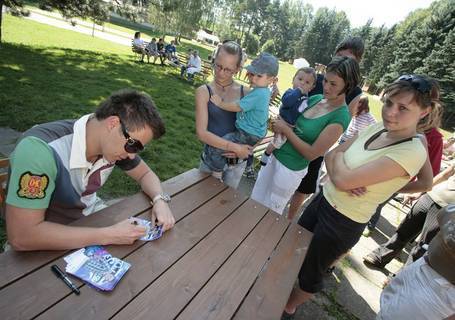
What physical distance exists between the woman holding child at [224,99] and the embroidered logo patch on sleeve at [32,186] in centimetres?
125

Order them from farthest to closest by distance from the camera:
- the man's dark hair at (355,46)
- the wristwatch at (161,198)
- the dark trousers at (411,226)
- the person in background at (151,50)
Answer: the person in background at (151,50) → the dark trousers at (411,226) → the man's dark hair at (355,46) → the wristwatch at (161,198)

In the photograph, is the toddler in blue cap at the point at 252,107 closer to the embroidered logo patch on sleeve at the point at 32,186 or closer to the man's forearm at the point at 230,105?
the man's forearm at the point at 230,105

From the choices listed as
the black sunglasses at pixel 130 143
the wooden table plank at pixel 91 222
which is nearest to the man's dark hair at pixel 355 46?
the wooden table plank at pixel 91 222

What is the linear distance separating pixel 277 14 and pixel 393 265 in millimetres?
71411

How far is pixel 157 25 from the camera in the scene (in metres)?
25.8

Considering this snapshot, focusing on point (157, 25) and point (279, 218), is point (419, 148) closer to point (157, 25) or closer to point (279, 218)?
point (279, 218)

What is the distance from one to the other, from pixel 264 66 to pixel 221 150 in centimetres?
77

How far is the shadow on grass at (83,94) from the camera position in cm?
452

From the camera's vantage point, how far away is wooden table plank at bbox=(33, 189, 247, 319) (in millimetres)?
1119

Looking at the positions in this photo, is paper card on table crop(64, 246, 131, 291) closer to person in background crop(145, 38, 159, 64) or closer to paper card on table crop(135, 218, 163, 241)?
paper card on table crop(135, 218, 163, 241)

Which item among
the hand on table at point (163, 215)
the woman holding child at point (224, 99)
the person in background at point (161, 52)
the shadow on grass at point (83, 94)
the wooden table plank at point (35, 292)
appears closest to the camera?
the wooden table plank at point (35, 292)

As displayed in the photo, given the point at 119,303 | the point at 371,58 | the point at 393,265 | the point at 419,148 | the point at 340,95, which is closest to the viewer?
the point at 119,303

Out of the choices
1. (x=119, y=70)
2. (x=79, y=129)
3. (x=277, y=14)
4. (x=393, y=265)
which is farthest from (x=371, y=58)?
(x=79, y=129)

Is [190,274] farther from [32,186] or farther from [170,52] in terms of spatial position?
[170,52]
